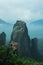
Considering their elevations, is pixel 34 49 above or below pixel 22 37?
below

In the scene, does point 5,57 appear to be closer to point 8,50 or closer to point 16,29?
point 8,50

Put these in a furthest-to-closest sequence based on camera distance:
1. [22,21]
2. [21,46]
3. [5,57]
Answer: [22,21] < [21,46] < [5,57]

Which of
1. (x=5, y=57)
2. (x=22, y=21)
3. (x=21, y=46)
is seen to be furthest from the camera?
(x=22, y=21)

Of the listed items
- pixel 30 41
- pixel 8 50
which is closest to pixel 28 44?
pixel 30 41

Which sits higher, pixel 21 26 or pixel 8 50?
pixel 21 26

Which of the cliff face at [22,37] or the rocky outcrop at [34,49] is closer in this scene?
the cliff face at [22,37]

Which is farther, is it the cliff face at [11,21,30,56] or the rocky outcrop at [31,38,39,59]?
the rocky outcrop at [31,38,39,59]

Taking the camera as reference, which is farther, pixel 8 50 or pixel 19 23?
pixel 19 23

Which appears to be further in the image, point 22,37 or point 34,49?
point 34,49
